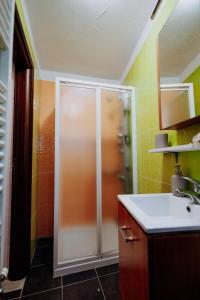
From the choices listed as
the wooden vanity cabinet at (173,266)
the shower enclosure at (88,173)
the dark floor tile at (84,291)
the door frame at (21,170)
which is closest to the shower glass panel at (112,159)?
the shower enclosure at (88,173)

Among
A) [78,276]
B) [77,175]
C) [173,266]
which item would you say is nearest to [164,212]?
[173,266]

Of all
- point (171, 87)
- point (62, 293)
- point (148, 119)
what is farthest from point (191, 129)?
point (62, 293)

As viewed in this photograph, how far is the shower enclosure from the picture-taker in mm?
1474

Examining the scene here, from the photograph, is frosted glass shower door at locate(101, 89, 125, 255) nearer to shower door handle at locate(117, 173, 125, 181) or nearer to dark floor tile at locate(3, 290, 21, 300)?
shower door handle at locate(117, 173, 125, 181)

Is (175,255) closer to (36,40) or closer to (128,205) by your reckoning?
(128,205)

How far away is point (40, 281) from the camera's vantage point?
1335 millimetres

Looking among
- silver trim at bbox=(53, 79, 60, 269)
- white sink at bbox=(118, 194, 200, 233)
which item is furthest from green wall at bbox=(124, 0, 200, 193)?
silver trim at bbox=(53, 79, 60, 269)

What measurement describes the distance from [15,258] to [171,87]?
198 centimetres

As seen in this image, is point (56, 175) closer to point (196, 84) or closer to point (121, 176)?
point (121, 176)

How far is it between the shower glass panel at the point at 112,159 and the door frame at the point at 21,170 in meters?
0.76

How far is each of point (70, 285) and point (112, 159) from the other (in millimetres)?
1206

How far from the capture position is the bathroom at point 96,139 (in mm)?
929

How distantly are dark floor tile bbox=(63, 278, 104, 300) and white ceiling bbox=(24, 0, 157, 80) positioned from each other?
93.6 inches

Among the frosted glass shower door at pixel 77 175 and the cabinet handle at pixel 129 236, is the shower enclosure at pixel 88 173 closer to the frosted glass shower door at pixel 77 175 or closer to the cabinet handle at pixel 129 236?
the frosted glass shower door at pixel 77 175
